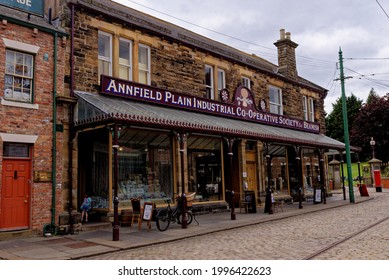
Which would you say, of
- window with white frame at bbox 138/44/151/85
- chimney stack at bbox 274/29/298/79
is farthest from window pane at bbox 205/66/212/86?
chimney stack at bbox 274/29/298/79

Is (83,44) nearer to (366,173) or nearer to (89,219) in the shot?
(89,219)

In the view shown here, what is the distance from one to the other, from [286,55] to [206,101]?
986cm

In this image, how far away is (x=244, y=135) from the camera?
14898 mm

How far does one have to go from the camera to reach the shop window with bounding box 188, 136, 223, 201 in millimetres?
16188

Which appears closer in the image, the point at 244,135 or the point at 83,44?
the point at 83,44

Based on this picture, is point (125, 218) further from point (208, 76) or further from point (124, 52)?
point (208, 76)

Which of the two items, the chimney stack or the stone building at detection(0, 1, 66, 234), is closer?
the stone building at detection(0, 1, 66, 234)

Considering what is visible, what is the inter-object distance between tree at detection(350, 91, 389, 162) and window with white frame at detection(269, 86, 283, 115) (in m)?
25.6

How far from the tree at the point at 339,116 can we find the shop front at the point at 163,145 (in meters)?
39.0

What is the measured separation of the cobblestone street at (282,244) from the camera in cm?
751

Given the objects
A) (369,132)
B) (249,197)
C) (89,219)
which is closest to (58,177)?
(89,219)

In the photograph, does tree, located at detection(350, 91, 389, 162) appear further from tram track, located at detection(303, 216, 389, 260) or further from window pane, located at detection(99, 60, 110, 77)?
window pane, located at detection(99, 60, 110, 77)

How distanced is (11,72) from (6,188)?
134 inches

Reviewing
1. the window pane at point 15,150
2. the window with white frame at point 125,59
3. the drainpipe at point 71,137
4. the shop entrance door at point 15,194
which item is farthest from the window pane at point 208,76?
the shop entrance door at point 15,194
